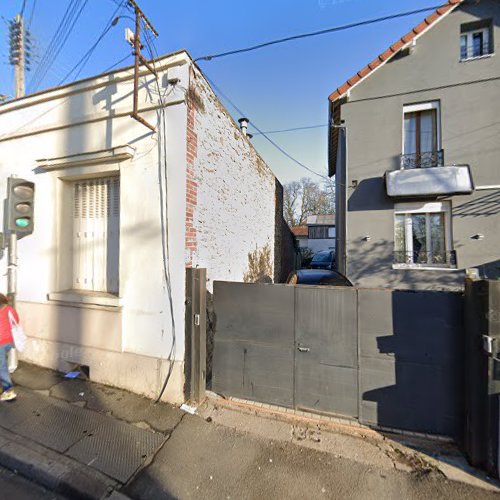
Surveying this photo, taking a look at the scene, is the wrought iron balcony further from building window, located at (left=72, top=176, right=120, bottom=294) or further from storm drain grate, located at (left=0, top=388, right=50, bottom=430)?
storm drain grate, located at (left=0, top=388, right=50, bottom=430)

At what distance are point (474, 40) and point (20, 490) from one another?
13.9m

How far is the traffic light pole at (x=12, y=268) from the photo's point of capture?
4.35m

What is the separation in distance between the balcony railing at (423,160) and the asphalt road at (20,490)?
A: 33.0 ft

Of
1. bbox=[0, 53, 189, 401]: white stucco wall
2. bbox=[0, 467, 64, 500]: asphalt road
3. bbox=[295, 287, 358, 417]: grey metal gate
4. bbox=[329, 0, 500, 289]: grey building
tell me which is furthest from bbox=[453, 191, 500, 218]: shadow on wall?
bbox=[0, 467, 64, 500]: asphalt road

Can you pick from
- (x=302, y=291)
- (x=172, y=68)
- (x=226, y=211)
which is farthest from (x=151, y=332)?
(x=172, y=68)

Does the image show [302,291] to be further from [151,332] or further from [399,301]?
[151,332]

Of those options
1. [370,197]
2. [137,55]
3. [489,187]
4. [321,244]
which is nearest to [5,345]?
[137,55]

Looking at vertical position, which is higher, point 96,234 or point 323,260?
point 96,234

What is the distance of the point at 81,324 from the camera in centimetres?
415

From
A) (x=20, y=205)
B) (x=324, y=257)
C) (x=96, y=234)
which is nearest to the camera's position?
(x=20, y=205)

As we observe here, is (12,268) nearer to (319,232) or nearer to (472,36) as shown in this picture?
(472,36)

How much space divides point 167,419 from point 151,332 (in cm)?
112

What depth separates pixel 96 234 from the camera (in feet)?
14.5

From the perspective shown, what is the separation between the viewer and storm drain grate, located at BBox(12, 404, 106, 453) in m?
2.91
